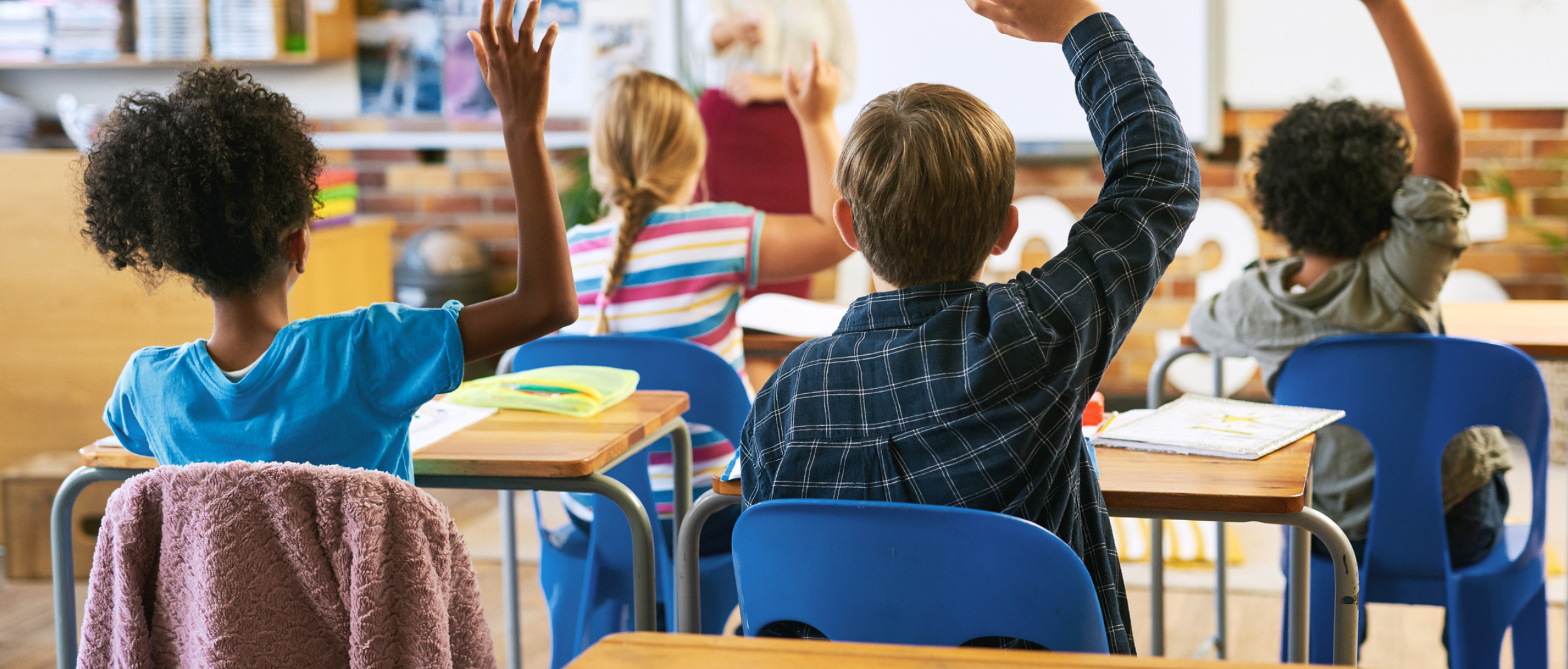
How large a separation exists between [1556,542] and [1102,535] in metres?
2.43

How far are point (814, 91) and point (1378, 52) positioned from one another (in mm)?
2611

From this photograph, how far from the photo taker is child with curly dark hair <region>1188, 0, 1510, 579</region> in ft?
5.57

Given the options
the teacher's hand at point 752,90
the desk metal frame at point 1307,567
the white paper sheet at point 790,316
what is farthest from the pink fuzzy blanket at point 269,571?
the teacher's hand at point 752,90

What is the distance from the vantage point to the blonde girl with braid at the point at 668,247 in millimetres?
1872

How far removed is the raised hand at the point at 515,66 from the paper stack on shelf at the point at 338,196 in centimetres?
265

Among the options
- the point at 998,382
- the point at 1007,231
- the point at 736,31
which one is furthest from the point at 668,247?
the point at 736,31

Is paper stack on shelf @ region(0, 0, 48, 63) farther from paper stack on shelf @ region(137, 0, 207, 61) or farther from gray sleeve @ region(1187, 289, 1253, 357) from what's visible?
gray sleeve @ region(1187, 289, 1253, 357)

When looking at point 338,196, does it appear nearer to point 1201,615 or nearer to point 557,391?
point 557,391

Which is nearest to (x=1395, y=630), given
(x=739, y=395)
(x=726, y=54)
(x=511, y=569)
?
(x=739, y=395)

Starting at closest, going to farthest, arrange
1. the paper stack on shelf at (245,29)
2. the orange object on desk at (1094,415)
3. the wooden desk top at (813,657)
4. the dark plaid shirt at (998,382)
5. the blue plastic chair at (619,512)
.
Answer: the wooden desk top at (813,657)
the dark plaid shirt at (998,382)
the orange object on desk at (1094,415)
the blue plastic chair at (619,512)
the paper stack on shelf at (245,29)

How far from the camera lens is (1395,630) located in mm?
2467

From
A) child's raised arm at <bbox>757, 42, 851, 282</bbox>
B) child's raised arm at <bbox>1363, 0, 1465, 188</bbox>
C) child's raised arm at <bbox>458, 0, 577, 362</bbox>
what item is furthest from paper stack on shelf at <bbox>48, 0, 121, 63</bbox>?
child's raised arm at <bbox>1363, 0, 1465, 188</bbox>

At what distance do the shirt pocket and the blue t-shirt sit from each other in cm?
32

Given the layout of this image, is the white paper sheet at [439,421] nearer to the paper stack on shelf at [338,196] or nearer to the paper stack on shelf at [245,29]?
the paper stack on shelf at [338,196]
